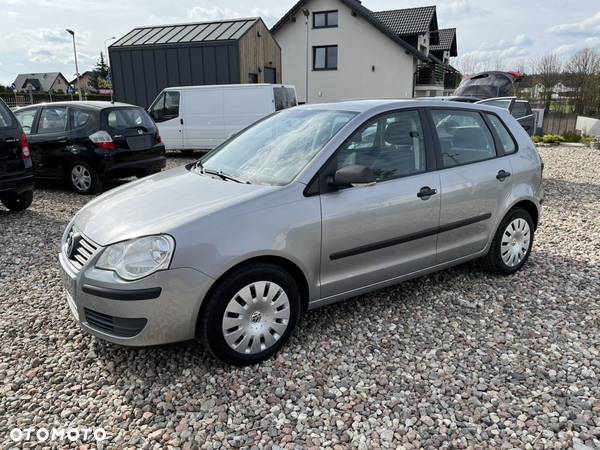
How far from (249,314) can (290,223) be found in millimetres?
606

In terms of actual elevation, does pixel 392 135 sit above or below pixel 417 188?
above

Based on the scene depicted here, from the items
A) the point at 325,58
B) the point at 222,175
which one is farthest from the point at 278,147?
the point at 325,58

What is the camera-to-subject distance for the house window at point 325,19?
91.5 ft

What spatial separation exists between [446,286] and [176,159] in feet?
33.2

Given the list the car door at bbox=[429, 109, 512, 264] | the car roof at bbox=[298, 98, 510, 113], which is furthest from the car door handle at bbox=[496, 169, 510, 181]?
the car roof at bbox=[298, 98, 510, 113]

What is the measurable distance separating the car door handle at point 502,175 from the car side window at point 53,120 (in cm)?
693

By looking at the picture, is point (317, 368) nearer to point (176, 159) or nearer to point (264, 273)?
point (264, 273)

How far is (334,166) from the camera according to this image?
10.2 ft

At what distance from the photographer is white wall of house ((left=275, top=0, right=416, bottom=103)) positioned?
2702 cm

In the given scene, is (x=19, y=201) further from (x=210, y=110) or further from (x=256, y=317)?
(x=210, y=110)

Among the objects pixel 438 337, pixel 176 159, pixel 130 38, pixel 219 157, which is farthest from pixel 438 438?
pixel 130 38

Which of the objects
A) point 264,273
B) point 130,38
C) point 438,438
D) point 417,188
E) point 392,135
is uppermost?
point 130,38

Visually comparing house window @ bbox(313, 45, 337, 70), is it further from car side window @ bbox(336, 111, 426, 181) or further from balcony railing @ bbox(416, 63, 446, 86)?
car side window @ bbox(336, 111, 426, 181)

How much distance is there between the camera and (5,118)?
19.9 ft
